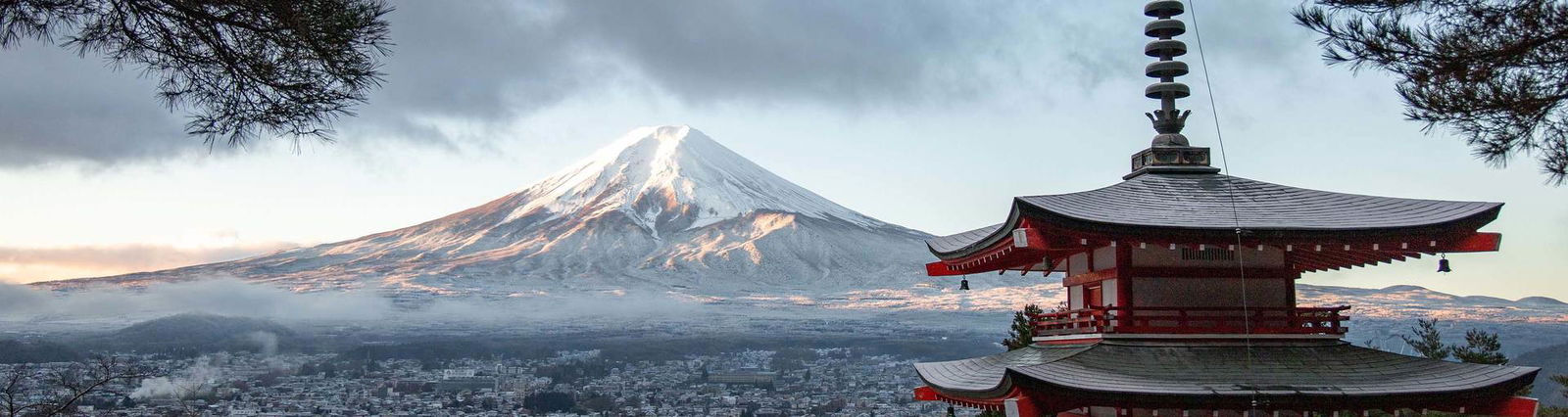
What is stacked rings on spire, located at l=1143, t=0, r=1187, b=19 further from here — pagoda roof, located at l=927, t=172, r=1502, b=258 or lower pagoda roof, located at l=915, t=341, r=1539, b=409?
lower pagoda roof, located at l=915, t=341, r=1539, b=409

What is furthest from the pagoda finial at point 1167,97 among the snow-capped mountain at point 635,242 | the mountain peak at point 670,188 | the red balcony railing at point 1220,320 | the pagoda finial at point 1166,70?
the mountain peak at point 670,188

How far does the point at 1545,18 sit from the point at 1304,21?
1.46 metres

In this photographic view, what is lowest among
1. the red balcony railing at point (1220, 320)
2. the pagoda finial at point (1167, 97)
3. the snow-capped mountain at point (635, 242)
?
the red balcony railing at point (1220, 320)

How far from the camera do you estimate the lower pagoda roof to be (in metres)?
10.9

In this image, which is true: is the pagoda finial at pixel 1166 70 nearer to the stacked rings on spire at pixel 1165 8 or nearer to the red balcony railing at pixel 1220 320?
the stacked rings on spire at pixel 1165 8

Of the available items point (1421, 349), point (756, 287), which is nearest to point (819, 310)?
point (756, 287)

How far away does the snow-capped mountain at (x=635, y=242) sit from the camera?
112 meters

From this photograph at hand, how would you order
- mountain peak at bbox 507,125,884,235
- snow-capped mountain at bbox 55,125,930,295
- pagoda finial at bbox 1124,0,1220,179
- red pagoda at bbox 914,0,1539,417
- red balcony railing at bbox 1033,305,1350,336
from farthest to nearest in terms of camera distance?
1. mountain peak at bbox 507,125,884,235
2. snow-capped mountain at bbox 55,125,930,295
3. pagoda finial at bbox 1124,0,1220,179
4. red balcony railing at bbox 1033,305,1350,336
5. red pagoda at bbox 914,0,1539,417

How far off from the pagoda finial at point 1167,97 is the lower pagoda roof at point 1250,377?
7.57 feet

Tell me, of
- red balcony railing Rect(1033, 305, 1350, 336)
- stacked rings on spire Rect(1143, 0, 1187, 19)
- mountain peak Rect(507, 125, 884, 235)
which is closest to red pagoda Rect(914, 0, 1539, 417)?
red balcony railing Rect(1033, 305, 1350, 336)

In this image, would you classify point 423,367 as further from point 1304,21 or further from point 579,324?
point 1304,21

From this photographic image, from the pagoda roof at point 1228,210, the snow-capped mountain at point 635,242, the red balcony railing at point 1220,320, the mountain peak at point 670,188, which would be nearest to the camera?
the pagoda roof at point 1228,210

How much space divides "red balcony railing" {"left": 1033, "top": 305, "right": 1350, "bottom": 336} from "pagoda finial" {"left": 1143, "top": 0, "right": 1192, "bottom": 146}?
2256 millimetres

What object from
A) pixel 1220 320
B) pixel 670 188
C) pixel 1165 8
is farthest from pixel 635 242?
pixel 1220 320
